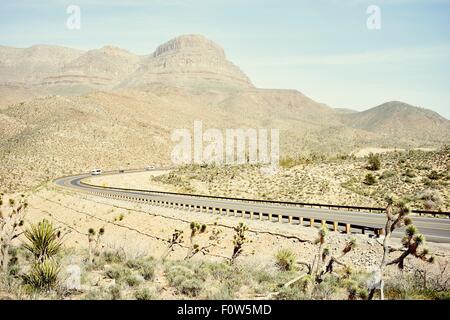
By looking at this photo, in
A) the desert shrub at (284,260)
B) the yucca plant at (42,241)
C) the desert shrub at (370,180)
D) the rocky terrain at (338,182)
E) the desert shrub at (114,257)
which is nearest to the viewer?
the yucca plant at (42,241)

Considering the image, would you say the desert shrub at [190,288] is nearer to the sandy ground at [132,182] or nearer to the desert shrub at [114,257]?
the desert shrub at [114,257]

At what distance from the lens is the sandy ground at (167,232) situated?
1847 cm

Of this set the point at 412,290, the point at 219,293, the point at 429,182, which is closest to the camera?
the point at 219,293

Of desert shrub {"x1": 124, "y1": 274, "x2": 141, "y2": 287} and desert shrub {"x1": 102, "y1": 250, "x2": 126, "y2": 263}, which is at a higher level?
desert shrub {"x1": 124, "y1": 274, "x2": 141, "y2": 287}

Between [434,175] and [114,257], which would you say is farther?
[434,175]

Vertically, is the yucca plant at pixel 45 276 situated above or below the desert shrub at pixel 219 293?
above

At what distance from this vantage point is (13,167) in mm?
81250

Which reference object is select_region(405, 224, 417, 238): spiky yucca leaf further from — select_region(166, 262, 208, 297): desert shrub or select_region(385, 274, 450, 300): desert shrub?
select_region(166, 262, 208, 297): desert shrub

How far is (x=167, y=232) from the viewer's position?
1078 inches

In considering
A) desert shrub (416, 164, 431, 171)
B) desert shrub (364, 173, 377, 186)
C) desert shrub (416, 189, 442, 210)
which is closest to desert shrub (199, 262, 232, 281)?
desert shrub (416, 189, 442, 210)

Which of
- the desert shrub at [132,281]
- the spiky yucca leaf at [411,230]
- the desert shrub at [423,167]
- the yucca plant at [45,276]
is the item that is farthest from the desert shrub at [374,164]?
the yucca plant at [45,276]

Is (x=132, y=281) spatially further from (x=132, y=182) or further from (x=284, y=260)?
(x=132, y=182)

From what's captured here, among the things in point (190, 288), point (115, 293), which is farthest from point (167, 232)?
point (115, 293)

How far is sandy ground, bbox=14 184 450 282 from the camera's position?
60.6ft
